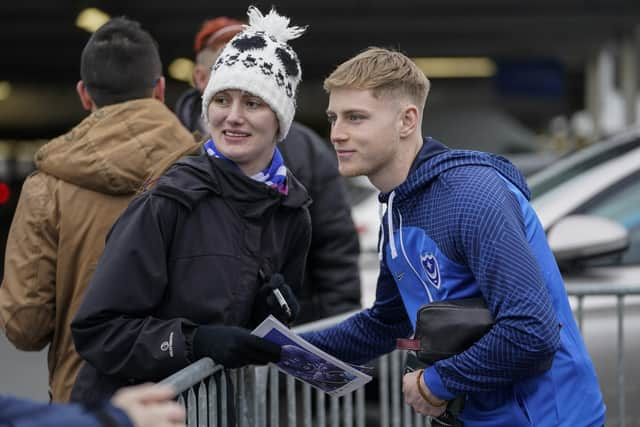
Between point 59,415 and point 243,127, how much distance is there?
1445mm

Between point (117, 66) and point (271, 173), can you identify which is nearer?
point (271, 173)

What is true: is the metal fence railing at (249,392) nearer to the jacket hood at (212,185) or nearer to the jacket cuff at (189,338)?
the jacket cuff at (189,338)

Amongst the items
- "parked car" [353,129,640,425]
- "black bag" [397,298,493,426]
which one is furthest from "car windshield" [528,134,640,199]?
"black bag" [397,298,493,426]

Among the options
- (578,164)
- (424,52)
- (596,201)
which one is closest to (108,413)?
(596,201)

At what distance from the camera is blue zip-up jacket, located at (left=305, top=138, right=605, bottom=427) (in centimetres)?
252

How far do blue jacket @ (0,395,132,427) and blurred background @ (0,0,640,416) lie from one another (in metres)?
7.38

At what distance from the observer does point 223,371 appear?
2.94m

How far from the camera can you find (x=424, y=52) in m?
25.9

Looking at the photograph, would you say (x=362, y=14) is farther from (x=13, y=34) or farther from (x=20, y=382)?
(x=20, y=382)

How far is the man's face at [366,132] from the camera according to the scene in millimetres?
2822

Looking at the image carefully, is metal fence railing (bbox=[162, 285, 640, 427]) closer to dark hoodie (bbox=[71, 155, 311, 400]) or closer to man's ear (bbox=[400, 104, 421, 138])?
dark hoodie (bbox=[71, 155, 311, 400])

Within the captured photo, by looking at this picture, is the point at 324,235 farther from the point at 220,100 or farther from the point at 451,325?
the point at 451,325

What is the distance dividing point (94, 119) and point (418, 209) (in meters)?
1.28

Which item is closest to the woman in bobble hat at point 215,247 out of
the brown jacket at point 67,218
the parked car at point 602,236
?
the brown jacket at point 67,218
